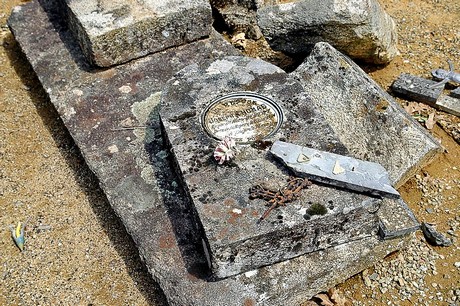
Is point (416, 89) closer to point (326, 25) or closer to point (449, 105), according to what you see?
point (449, 105)

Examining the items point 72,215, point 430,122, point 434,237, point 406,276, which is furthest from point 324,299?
point 430,122

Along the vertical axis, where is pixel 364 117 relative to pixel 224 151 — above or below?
below

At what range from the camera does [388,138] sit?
511 centimetres

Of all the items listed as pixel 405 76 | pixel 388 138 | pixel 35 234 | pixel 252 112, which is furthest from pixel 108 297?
pixel 405 76

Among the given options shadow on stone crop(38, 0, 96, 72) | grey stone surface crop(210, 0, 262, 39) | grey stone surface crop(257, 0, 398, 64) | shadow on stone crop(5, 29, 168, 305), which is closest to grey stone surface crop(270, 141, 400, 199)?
shadow on stone crop(5, 29, 168, 305)

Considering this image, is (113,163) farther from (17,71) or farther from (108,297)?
(17,71)

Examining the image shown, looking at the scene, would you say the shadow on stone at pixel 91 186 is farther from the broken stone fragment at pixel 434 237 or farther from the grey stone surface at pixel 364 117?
the broken stone fragment at pixel 434 237

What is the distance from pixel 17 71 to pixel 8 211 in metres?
2.39

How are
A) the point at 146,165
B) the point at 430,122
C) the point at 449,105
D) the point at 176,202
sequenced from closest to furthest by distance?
the point at 176,202, the point at 146,165, the point at 430,122, the point at 449,105

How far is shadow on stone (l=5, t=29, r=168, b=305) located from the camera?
15.3 feet

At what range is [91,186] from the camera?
5445mm

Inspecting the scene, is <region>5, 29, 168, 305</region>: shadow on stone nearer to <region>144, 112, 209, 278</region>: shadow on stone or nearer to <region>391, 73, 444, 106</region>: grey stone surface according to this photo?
<region>144, 112, 209, 278</region>: shadow on stone

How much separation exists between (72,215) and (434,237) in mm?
3336

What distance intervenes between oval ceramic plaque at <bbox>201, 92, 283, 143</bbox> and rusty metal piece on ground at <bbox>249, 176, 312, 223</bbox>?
56cm
